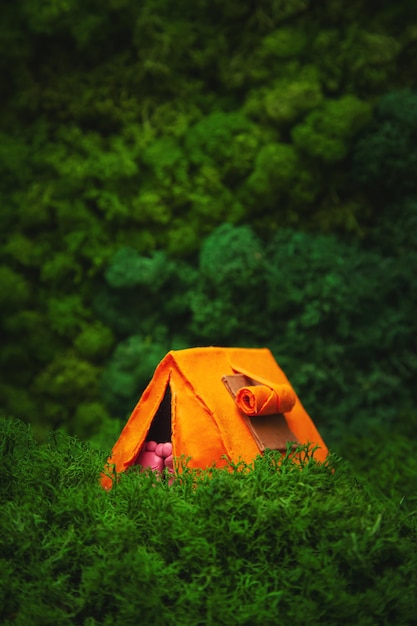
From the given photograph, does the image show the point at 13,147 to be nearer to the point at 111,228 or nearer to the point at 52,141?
the point at 52,141

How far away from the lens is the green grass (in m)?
2.17

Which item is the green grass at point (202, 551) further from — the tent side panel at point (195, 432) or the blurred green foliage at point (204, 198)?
the blurred green foliage at point (204, 198)

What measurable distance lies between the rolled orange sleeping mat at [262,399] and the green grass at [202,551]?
38 centimetres

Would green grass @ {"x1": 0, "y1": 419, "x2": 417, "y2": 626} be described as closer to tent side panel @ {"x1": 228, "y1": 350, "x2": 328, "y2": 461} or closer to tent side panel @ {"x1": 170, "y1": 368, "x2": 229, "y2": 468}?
tent side panel @ {"x1": 170, "y1": 368, "x2": 229, "y2": 468}

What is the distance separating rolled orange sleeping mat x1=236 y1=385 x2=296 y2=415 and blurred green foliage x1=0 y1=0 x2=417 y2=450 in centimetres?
151

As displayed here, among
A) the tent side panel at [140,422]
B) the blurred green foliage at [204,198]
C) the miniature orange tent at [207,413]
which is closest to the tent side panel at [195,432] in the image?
the miniature orange tent at [207,413]

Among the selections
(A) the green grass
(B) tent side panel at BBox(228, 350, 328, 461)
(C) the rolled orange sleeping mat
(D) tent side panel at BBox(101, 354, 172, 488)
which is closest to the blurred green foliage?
(B) tent side panel at BBox(228, 350, 328, 461)

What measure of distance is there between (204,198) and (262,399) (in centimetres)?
212

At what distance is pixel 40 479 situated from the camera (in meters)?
2.53

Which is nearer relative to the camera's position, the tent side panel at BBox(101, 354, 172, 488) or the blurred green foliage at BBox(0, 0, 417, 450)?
the tent side panel at BBox(101, 354, 172, 488)

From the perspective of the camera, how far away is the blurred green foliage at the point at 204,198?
182 inches

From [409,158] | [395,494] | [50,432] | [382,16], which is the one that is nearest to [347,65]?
[382,16]

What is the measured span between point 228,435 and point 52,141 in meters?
2.98

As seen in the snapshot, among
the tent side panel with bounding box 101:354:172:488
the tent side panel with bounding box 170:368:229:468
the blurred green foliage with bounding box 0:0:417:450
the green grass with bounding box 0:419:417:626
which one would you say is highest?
the blurred green foliage with bounding box 0:0:417:450
